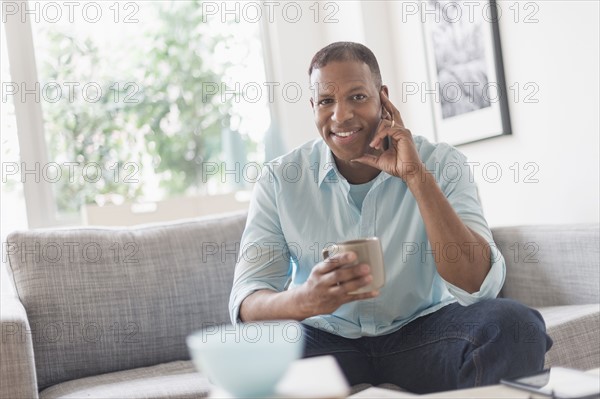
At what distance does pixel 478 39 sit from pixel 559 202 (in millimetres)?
699

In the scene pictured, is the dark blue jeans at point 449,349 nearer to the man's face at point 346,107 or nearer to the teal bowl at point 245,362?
the man's face at point 346,107

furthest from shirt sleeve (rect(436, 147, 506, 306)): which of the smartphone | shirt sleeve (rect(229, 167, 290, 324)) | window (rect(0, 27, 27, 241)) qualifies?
window (rect(0, 27, 27, 241))

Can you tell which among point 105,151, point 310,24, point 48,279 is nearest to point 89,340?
point 48,279

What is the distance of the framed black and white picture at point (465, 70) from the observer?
2857mm

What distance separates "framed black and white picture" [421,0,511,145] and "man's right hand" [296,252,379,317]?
1.60m

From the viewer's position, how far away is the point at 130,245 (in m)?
2.43

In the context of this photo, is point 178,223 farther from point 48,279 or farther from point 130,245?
point 48,279

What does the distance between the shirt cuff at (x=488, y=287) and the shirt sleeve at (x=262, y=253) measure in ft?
1.39

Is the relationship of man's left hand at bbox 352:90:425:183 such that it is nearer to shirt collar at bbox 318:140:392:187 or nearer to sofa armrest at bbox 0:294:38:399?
shirt collar at bbox 318:140:392:187

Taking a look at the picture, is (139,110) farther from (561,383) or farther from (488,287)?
(561,383)

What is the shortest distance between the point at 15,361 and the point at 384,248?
35.6 inches

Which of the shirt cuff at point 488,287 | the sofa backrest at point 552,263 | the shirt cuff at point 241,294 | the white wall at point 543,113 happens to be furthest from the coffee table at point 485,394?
the white wall at point 543,113

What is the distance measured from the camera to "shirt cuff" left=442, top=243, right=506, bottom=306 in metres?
1.77

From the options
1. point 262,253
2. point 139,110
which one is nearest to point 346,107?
point 262,253
